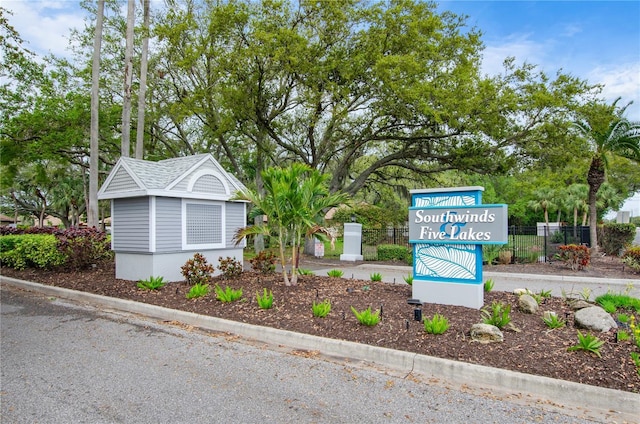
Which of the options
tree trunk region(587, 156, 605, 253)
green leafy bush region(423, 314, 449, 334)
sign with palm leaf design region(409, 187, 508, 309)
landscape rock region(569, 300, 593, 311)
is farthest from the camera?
tree trunk region(587, 156, 605, 253)

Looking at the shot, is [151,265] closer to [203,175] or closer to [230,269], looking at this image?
[230,269]

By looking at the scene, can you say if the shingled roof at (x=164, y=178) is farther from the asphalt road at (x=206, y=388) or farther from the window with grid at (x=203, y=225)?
the asphalt road at (x=206, y=388)

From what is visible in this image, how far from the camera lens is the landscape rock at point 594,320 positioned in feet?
16.6

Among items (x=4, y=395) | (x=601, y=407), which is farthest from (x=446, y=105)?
(x=4, y=395)

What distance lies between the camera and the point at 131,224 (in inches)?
373

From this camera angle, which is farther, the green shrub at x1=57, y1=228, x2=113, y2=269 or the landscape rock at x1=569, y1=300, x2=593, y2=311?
the green shrub at x1=57, y1=228, x2=113, y2=269

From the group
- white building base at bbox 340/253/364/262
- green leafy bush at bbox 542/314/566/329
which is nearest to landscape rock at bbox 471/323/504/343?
green leafy bush at bbox 542/314/566/329

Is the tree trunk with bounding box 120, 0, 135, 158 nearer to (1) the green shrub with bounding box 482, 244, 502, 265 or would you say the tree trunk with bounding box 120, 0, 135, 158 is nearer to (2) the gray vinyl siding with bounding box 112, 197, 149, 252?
(2) the gray vinyl siding with bounding box 112, 197, 149, 252

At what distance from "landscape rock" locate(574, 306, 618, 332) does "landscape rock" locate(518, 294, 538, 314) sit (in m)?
0.69

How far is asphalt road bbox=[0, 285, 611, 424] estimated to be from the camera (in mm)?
3381

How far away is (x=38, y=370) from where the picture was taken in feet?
14.5

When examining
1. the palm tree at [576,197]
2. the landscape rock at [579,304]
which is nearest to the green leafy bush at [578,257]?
the landscape rock at [579,304]

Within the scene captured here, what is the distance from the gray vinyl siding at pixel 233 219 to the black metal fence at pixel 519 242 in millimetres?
7400

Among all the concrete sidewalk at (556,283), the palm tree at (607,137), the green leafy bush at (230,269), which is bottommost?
the concrete sidewalk at (556,283)
